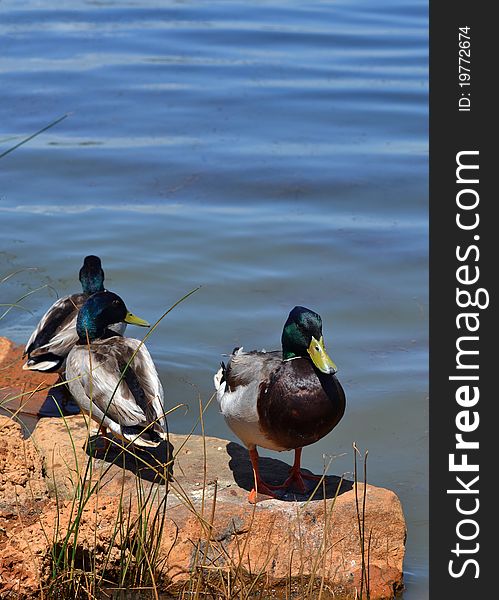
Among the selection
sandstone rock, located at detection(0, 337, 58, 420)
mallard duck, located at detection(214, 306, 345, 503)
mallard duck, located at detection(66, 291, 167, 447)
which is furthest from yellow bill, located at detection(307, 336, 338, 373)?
sandstone rock, located at detection(0, 337, 58, 420)

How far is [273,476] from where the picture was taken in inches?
195

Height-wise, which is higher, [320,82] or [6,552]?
[320,82]

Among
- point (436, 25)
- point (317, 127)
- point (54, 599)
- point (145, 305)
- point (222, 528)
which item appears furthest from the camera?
point (317, 127)

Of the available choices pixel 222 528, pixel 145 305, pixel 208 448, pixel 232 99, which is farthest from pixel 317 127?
pixel 222 528

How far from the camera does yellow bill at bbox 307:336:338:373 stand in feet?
14.6

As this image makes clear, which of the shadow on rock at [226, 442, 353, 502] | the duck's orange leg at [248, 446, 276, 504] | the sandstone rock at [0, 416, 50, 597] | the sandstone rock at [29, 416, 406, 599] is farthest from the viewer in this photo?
the shadow on rock at [226, 442, 353, 502]

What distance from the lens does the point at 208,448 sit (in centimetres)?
512

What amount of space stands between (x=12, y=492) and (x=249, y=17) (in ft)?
38.6

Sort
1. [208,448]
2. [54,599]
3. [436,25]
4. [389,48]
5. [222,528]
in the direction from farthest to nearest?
[389,48], [436,25], [208,448], [222,528], [54,599]

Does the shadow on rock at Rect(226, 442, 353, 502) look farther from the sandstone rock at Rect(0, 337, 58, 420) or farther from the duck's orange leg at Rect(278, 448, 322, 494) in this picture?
the sandstone rock at Rect(0, 337, 58, 420)

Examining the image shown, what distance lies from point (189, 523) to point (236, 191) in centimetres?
553

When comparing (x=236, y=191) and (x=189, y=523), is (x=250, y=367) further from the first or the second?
(x=236, y=191)

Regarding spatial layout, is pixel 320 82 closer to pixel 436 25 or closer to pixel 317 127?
pixel 317 127

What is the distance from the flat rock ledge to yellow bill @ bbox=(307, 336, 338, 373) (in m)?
0.48
